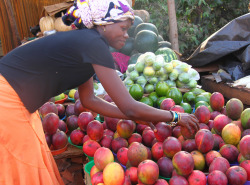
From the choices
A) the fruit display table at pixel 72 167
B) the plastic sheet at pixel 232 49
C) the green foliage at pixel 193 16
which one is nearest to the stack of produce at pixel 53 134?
the fruit display table at pixel 72 167

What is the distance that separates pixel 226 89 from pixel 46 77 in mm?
3037

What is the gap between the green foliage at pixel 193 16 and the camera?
8.19m

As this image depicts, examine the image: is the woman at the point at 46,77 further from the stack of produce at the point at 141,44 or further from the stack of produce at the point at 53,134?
the stack of produce at the point at 141,44

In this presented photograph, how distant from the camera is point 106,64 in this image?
1.46m

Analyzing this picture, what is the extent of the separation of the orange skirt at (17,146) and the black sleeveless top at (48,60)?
66 millimetres

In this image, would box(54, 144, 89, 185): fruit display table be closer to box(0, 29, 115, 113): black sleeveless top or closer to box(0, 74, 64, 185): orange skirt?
box(0, 74, 64, 185): orange skirt

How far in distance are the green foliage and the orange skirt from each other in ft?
23.0

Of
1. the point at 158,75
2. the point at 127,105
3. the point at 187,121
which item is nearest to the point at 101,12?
the point at 127,105

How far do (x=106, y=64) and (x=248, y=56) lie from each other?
3052 mm

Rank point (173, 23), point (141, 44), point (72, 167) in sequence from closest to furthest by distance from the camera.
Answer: point (72, 167) → point (141, 44) → point (173, 23)

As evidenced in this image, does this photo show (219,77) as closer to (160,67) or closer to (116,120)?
(160,67)

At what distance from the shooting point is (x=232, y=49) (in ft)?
12.8

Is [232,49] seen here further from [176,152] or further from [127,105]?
[127,105]

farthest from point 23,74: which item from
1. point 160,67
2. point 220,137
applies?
point 160,67
